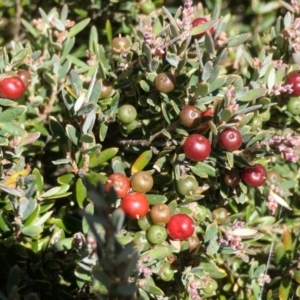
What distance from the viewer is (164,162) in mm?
2092

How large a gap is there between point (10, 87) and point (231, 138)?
823mm

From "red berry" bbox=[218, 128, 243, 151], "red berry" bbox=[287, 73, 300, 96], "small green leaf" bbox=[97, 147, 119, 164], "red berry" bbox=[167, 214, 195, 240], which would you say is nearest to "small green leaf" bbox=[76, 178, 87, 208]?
"small green leaf" bbox=[97, 147, 119, 164]

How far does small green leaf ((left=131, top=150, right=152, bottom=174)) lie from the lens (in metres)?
2.05

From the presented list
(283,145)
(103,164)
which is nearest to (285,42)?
(283,145)

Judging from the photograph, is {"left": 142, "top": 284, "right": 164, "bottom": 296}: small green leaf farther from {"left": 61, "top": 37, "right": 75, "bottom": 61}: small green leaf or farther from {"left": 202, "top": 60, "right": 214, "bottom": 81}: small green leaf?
{"left": 61, "top": 37, "right": 75, "bottom": 61}: small green leaf

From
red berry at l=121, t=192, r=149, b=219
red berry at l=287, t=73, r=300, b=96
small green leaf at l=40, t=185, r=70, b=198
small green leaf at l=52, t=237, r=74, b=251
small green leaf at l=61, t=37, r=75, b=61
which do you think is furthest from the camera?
small green leaf at l=61, t=37, r=75, b=61

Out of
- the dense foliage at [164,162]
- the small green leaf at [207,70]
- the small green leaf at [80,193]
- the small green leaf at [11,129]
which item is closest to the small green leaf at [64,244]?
the dense foliage at [164,162]

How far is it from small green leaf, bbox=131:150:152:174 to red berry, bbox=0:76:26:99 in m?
0.51

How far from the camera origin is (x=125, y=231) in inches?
76.8

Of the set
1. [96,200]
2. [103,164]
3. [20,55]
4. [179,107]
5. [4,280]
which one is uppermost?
[96,200]

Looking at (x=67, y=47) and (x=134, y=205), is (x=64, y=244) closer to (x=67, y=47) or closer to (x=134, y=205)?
(x=134, y=205)

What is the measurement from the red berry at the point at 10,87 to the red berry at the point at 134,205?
0.56m

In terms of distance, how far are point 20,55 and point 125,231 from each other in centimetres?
81

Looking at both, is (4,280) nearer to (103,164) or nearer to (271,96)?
(103,164)
